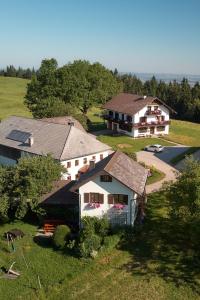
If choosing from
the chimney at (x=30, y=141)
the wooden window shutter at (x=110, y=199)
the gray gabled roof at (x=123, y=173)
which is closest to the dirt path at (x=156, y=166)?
the gray gabled roof at (x=123, y=173)

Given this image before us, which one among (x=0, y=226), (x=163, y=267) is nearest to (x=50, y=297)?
(x=163, y=267)

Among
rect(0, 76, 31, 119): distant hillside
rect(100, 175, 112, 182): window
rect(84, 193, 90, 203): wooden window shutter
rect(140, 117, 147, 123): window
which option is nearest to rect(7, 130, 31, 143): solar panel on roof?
rect(84, 193, 90, 203): wooden window shutter

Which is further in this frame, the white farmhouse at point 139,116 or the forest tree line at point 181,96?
the forest tree line at point 181,96

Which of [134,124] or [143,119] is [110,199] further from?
[143,119]

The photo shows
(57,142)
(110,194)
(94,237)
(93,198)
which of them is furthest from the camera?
(57,142)

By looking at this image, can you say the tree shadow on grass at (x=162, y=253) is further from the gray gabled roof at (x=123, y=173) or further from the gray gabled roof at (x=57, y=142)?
the gray gabled roof at (x=57, y=142)

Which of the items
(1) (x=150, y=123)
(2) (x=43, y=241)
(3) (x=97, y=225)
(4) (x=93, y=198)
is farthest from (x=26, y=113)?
(3) (x=97, y=225)
